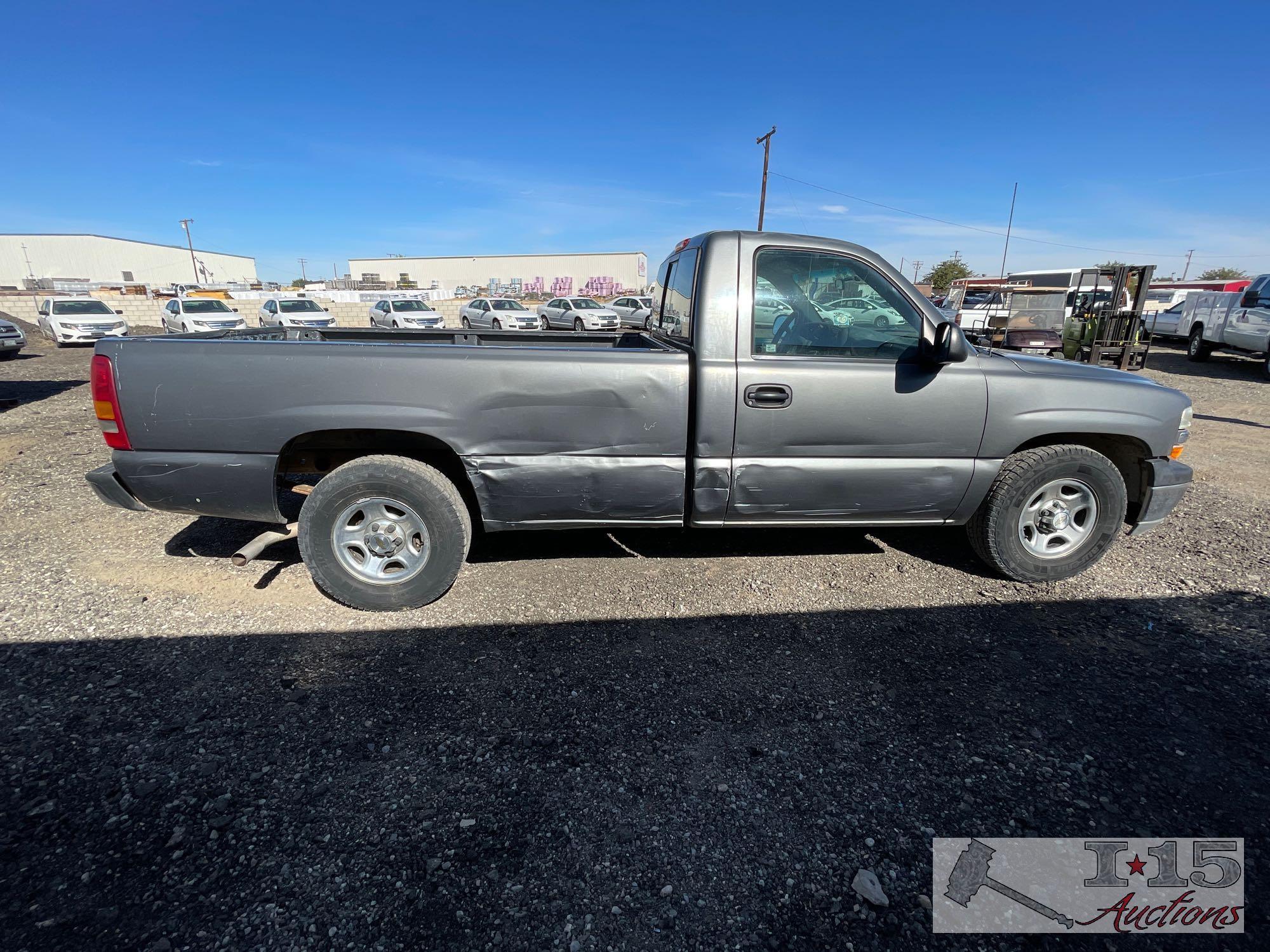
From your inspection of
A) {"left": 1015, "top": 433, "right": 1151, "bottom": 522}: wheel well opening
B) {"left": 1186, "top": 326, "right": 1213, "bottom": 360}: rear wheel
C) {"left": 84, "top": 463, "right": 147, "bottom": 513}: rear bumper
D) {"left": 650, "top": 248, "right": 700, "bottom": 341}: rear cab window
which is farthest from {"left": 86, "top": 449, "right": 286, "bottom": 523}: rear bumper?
{"left": 1186, "top": 326, "right": 1213, "bottom": 360}: rear wheel

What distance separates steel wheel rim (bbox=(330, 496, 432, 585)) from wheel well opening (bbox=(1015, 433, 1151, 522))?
342 centimetres

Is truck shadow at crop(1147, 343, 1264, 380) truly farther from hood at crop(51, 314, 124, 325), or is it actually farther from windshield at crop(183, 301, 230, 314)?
hood at crop(51, 314, 124, 325)

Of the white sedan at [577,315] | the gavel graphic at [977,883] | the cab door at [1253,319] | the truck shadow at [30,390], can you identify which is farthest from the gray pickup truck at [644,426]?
the white sedan at [577,315]

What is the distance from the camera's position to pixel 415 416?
321cm

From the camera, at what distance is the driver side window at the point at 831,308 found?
11.2ft

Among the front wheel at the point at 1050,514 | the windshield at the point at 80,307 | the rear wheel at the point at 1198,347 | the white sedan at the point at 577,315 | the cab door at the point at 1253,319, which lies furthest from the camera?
the white sedan at the point at 577,315

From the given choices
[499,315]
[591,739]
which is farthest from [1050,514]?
[499,315]

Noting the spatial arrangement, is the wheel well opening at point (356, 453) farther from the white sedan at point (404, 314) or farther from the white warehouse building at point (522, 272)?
the white warehouse building at point (522, 272)

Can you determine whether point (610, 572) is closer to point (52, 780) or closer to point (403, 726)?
point (403, 726)

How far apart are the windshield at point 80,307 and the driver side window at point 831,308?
24665 millimetres

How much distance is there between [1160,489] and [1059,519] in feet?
2.05

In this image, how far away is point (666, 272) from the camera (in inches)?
165

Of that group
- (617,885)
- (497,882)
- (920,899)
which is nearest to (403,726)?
(497,882)

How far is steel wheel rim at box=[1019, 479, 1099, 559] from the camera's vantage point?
12.3ft
